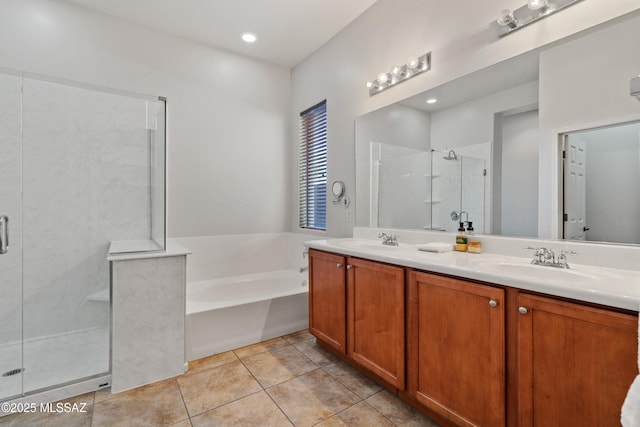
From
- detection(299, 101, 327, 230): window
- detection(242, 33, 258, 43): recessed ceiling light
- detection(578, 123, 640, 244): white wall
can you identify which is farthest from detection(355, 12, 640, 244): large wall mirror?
detection(242, 33, 258, 43): recessed ceiling light

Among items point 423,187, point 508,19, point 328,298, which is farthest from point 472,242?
point 508,19

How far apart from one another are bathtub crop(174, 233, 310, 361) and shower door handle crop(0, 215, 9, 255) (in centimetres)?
115

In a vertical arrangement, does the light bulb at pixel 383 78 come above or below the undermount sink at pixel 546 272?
above

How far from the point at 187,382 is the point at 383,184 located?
6.69 ft

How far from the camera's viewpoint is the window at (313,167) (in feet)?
10.5

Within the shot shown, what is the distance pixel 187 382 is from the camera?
6.24 ft

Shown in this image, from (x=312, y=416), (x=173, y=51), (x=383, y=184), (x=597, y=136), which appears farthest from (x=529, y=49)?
(x=173, y=51)

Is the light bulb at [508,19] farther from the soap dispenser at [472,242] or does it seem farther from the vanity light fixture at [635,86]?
the soap dispenser at [472,242]

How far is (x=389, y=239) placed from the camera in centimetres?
227

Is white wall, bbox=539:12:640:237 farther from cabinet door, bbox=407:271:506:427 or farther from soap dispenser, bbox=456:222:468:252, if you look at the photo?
cabinet door, bbox=407:271:506:427

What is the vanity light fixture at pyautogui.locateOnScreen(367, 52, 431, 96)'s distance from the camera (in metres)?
2.10

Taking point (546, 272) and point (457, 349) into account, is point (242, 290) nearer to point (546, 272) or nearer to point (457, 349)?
point (457, 349)

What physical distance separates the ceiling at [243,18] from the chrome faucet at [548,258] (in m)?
2.34

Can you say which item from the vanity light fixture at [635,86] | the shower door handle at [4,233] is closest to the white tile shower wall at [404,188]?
the vanity light fixture at [635,86]
